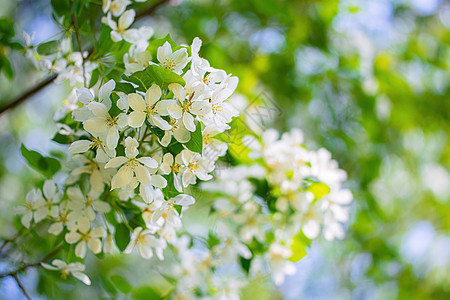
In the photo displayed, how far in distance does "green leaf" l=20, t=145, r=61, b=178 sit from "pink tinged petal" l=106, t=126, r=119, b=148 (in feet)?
0.77

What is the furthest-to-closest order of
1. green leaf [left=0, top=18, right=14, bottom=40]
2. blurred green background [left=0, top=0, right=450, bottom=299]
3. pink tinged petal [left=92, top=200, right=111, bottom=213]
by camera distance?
blurred green background [left=0, top=0, right=450, bottom=299] → green leaf [left=0, top=18, right=14, bottom=40] → pink tinged petal [left=92, top=200, right=111, bottom=213]

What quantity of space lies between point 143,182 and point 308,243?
417mm

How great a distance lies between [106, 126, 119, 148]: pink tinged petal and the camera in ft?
1.47

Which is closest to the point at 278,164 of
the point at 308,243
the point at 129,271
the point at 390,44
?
the point at 308,243

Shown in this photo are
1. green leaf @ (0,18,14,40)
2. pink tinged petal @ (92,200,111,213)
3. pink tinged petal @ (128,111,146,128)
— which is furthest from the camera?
green leaf @ (0,18,14,40)

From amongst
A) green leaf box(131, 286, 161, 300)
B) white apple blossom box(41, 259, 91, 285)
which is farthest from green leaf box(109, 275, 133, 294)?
white apple blossom box(41, 259, 91, 285)

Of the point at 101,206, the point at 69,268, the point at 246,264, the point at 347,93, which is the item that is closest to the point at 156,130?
the point at 101,206

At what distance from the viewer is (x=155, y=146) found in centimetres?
54

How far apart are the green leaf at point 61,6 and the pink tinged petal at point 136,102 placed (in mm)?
276

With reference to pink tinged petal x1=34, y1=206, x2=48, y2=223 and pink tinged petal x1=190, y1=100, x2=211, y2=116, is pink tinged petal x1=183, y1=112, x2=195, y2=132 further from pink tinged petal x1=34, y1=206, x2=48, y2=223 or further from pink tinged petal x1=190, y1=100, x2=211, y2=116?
pink tinged petal x1=34, y1=206, x2=48, y2=223

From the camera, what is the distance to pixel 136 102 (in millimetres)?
446

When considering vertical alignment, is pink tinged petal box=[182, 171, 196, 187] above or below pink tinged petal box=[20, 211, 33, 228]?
above

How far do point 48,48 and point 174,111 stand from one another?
12.7 inches

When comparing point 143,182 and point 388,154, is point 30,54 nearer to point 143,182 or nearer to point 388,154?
point 143,182
